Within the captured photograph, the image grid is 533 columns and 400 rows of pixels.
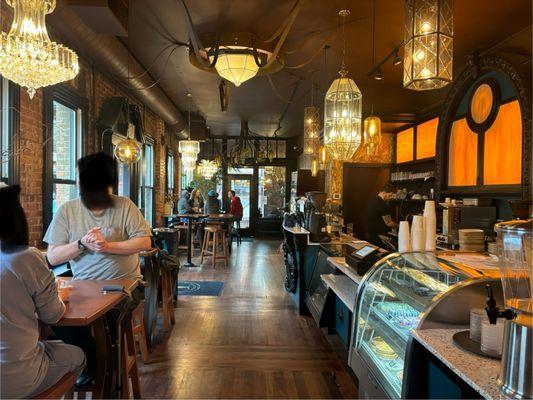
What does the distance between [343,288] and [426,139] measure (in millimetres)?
4868

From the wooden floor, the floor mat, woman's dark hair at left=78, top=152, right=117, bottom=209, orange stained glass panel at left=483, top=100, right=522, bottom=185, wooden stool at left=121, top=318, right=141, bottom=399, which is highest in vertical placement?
orange stained glass panel at left=483, top=100, right=522, bottom=185

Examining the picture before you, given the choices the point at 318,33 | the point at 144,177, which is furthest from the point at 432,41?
the point at 144,177

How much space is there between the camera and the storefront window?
45.3 ft

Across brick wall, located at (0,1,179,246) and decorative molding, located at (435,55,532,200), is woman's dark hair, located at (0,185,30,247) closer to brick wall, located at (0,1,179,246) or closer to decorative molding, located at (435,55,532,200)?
brick wall, located at (0,1,179,246)

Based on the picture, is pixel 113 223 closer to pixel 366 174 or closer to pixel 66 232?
pixel 66 232

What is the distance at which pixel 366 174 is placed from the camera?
849 cm

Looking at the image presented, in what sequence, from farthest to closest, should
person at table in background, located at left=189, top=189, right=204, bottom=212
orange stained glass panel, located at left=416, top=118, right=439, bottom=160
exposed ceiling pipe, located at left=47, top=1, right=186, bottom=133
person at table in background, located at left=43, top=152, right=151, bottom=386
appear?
person at table in background, located at left=189, top=189, right=204, bottom=212 < orange stained glass panel, located at left=416, top=118, right=439, bottom=160 < exposed ceiling pipe, located at left=47, top=1, right=186, bottom=133 < person at table in background, located at left=43, top=152, right=151, bottom=386

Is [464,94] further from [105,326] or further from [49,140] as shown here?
[105,326]

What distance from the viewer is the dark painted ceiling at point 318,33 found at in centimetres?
407

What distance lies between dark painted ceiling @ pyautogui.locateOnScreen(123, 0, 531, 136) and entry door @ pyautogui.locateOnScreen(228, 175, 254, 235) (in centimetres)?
639

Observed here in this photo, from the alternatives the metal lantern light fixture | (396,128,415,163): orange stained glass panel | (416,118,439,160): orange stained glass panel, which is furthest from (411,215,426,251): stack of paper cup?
(396,128,415,163): orange stained glass panel

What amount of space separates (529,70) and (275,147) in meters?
9.84

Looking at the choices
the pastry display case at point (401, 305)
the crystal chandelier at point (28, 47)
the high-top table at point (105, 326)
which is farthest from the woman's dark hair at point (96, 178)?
the pastry display case at point (401, 305)

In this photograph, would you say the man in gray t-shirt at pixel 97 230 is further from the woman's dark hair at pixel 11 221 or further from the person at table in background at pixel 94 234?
the woman's dark hair at pixel 11 221
